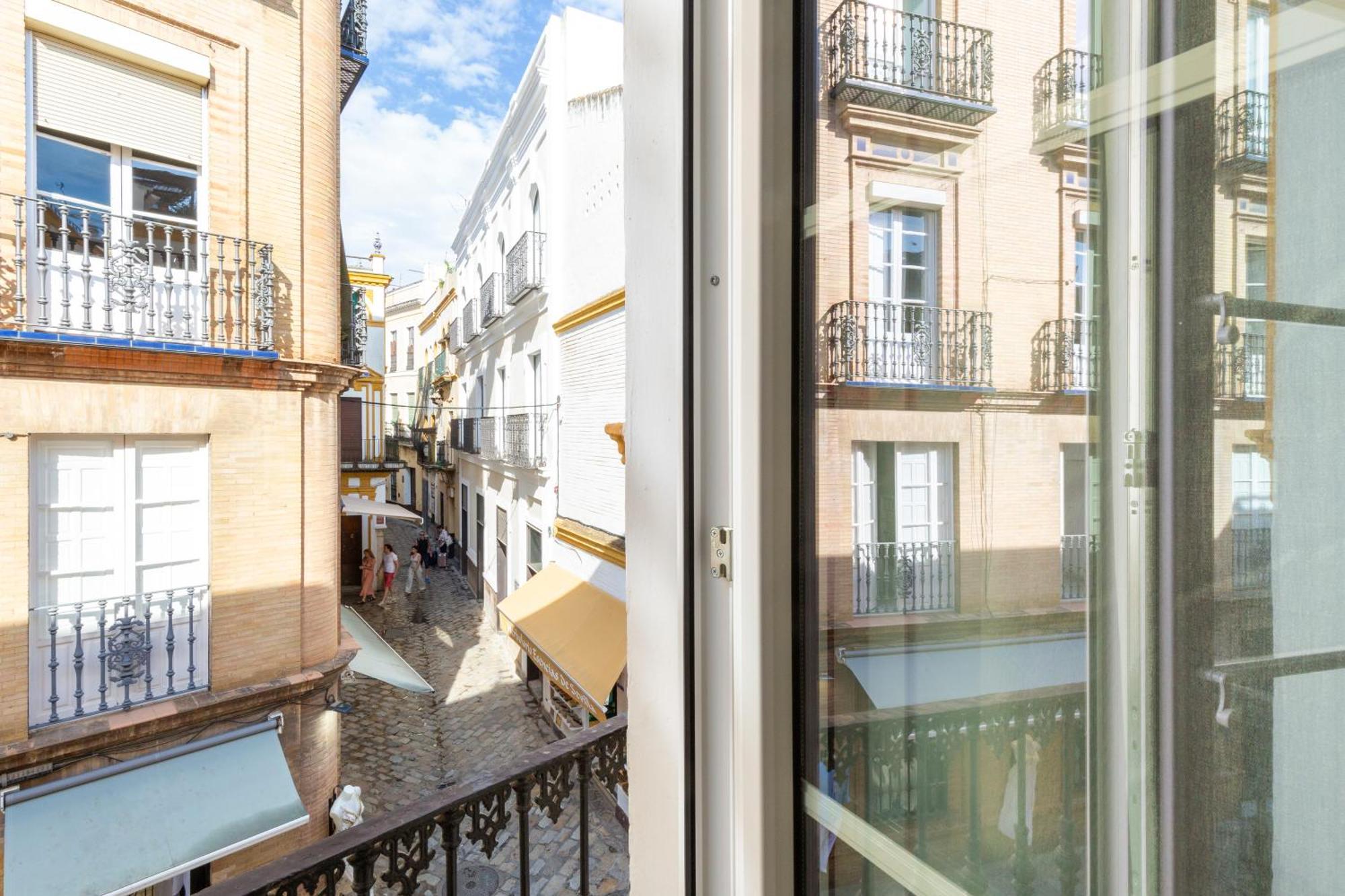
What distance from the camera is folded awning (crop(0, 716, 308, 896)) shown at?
4.48 meters

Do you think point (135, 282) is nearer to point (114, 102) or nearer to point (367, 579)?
point (114, 102)

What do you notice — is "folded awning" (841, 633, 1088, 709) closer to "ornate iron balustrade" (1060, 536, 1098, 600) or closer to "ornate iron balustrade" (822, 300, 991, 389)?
"ornate iron balustrade" (1060, 536, 1098, 600)

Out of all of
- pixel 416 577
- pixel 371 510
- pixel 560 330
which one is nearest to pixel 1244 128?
pixel 560 330

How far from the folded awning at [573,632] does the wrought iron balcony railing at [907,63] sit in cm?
585

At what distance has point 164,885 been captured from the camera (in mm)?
5340

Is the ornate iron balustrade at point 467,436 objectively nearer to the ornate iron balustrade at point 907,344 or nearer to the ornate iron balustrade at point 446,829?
the ornate iron balustrade at point 446,829

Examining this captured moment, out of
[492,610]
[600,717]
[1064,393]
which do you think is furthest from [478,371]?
[1064,393]

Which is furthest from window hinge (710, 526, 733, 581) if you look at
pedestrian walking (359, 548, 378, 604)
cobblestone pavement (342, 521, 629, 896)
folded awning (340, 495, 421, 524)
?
pedestrian walking (359, 548, 378, 604)

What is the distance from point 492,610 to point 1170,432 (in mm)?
13437

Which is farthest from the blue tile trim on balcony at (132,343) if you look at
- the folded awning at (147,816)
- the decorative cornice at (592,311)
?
the decorative cornice at (592,311)

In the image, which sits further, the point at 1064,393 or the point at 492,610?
the point at 492,610

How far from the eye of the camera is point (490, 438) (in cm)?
1318

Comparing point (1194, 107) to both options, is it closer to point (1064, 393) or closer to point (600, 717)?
point (1064, 393)

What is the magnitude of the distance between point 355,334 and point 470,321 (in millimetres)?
5419
